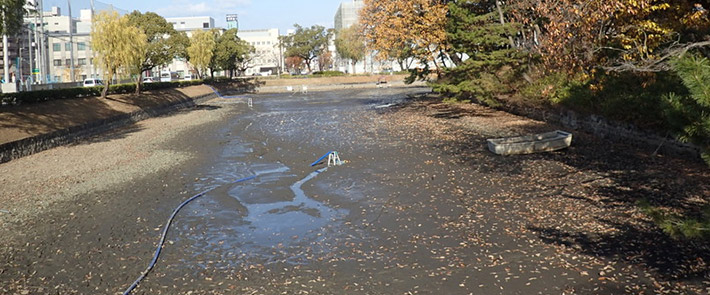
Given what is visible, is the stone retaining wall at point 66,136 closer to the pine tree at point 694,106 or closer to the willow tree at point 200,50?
the pine tree at point 694,106

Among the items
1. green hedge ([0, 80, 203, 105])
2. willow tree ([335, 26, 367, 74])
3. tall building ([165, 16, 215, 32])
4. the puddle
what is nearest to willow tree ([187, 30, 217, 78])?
green hedge ([0, 80, 203, 105])

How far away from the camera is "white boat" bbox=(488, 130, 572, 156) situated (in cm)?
1703

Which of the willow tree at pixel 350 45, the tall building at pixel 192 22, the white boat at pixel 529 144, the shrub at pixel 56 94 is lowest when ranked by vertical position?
the white boat at pixel 529 144

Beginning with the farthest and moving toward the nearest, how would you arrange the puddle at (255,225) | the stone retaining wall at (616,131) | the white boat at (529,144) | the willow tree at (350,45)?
the willow tree at (350,45) → the white boat at (529,144) → the stone retaining wall at (616,131) → the puddle at (255,225)

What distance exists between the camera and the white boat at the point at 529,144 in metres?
17.0

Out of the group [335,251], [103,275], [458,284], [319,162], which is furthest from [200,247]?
[319,162]

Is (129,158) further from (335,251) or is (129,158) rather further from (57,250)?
(335,251)

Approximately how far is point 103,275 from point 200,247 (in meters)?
1.70

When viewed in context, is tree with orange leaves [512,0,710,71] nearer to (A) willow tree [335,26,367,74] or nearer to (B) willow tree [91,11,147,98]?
(B) willow tree [91,11,147,98]

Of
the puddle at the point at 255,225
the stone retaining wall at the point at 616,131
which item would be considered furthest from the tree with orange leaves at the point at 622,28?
the puddle at the point at 255,225

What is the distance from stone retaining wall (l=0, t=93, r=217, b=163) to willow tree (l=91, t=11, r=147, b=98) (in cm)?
305

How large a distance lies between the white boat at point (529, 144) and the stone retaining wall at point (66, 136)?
1668cm

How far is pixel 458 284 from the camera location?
7.58 metres

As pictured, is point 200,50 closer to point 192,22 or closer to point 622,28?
point 622,28
